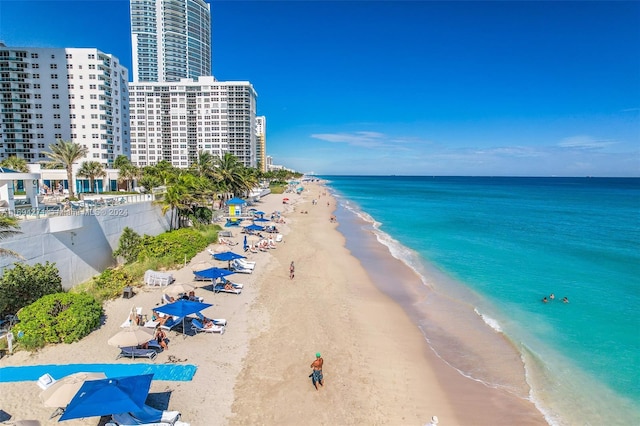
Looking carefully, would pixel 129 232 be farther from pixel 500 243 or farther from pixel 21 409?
pixel 500 243

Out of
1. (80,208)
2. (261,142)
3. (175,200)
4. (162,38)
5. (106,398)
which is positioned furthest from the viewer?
(261,142)

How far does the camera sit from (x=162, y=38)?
131 m

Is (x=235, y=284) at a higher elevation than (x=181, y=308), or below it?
below

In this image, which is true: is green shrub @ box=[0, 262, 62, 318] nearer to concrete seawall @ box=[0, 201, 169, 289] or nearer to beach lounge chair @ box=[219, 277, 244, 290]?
concrete seawall @ box=[0, 201, 169, 289]

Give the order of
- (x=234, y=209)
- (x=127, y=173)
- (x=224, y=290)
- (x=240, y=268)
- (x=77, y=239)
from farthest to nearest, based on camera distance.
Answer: (x=127, y=173), (x=234, y=209), (x=240, y=268), (x=77, y=239), (x=224, y=290)

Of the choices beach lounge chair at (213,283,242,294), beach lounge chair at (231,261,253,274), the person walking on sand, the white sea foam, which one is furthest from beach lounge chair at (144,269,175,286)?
the white sea foam

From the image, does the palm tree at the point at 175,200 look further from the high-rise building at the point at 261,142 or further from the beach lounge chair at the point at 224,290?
the high-rise building at the point at 261,142

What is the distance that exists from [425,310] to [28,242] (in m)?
19.3

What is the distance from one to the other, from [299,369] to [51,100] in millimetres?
78691

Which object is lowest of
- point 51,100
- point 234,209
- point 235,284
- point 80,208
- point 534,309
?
point 534,309

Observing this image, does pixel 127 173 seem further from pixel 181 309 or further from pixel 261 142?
pixel 261 142

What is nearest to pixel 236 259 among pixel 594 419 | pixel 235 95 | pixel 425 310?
pixel 425 310

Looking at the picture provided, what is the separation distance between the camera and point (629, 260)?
30375 millimetres

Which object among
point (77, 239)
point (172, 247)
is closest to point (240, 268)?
point (172, 247)
